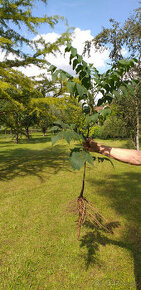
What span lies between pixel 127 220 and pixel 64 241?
2057 millimetres

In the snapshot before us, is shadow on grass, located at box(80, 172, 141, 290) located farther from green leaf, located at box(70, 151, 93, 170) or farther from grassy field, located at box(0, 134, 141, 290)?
green leaf, located at box(70, 151, 93, 170)

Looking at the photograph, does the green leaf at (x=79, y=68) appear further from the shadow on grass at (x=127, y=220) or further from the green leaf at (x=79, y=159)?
the shadow on grass at (x=127, y=220)

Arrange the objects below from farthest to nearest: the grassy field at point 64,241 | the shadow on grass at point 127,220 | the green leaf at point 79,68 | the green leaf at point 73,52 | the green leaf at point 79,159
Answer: the shadow on grass at point 127,220
the grassy field at point 64,241
the green leaf at point 79,68
the green leaf at point 73,52
the green leaf at point 79,159

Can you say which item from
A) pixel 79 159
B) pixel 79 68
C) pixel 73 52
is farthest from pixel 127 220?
pixel 73 52

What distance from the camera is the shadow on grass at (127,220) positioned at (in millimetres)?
3558

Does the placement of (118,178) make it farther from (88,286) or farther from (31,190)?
(88,286)

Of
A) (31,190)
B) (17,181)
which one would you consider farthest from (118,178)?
(17,181)

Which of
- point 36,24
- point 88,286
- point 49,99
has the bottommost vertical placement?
point 88,286

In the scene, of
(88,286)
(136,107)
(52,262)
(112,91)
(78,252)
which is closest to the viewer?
(112,91)

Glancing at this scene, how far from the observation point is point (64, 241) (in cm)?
396

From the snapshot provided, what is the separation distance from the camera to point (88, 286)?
285cm

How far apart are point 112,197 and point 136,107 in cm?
958

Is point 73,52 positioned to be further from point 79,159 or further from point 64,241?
point 64,241

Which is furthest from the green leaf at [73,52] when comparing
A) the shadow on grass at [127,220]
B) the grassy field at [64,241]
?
the shadow on grass at [127,220]
